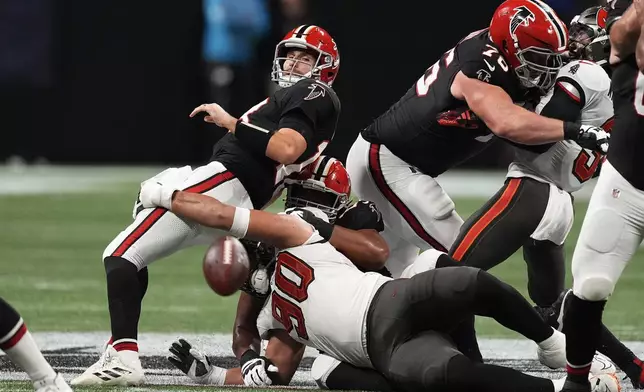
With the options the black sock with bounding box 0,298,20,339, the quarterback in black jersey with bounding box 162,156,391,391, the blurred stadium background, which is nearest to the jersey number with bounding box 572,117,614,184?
the quarterback in black jersey with bounding box 162,156,391,391

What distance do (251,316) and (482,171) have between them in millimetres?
11445

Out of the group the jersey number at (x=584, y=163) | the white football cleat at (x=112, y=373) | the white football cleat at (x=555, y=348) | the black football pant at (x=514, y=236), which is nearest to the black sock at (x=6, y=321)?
the white football cleat at (x=112, y=373)

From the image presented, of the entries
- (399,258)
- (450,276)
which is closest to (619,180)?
(450,276)

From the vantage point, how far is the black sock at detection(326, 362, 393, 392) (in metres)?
4.34

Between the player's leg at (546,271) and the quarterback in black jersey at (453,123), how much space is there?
37 centimetres

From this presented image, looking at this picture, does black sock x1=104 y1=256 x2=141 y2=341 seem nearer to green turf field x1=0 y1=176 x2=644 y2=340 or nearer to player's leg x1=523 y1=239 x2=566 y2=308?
green turf field x1=0 y1=176 x2=644 y2=340

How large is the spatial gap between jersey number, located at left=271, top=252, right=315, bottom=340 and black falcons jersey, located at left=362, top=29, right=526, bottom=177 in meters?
1.15

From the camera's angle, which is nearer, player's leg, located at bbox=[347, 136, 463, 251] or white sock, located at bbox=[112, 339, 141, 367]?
white sock, located at bbox=[112, 339, 141, 367]

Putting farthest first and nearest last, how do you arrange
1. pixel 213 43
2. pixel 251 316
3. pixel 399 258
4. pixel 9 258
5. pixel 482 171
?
pixel 482 171 → pixel 213 43 → pixel 9 258 → pixel 399 258 → pixel 251 316

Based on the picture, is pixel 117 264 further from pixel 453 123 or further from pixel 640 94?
pixel 640 94

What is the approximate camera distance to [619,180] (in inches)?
166

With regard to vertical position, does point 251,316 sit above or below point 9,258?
above

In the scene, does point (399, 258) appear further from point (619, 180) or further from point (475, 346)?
point (619, 180)

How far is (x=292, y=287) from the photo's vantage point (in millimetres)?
4461
